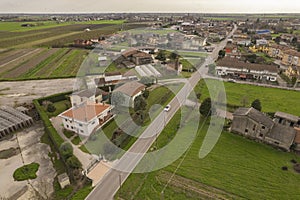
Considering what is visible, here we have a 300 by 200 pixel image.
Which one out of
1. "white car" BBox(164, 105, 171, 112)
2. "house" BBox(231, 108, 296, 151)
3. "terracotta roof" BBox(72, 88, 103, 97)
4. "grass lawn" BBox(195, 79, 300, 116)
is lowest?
"grass lawn" BBox(195, 79, 300, 116)

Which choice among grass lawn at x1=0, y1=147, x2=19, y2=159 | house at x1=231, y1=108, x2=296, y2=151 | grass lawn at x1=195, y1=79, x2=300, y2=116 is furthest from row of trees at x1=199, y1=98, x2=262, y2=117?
grass lawn at x1=0, y1=147, x2=19, y2=159

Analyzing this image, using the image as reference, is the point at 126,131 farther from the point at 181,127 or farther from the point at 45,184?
the point at 45,184

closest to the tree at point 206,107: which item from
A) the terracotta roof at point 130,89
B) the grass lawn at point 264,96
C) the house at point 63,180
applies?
the grass lawn at point 264,96

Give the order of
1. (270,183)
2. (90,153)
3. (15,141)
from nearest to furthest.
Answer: (270,183) → (90,153) → (15,141)

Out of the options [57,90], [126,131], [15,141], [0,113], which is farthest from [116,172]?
[57,90]

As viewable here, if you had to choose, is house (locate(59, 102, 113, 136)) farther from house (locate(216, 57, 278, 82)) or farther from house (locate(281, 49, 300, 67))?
house (locate(281, 49, 300, 67))

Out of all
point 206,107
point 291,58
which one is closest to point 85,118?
point 206,107

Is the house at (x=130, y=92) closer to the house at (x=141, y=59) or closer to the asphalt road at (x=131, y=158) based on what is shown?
the asphalt road at (x=131, y=158)
